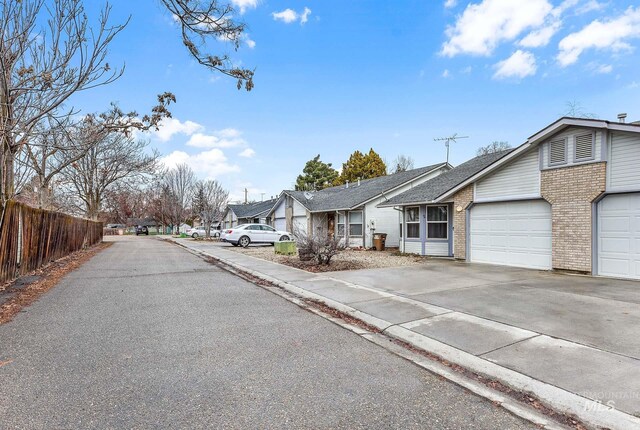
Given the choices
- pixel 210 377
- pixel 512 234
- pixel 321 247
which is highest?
pixel 512 234

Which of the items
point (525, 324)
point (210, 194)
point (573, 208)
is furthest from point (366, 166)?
point (525, 324)

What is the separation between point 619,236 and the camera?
921cm

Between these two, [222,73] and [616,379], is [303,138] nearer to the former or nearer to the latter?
[222,73]

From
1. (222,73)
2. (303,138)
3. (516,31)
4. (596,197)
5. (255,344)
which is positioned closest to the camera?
(255,344)

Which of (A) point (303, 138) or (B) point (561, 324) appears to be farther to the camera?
(A) point (303, 138)

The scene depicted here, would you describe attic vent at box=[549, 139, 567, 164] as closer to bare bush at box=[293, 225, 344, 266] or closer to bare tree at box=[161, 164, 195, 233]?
bare bush at box=[293, 225, 344, 266]

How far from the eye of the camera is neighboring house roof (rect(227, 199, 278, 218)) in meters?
36.7

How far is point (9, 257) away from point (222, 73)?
8.08 m

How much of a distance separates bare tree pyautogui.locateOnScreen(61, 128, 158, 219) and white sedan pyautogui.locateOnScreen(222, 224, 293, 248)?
924cm

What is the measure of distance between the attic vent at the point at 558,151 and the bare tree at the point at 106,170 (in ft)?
79.9

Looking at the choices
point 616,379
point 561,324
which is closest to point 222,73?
point 616,379

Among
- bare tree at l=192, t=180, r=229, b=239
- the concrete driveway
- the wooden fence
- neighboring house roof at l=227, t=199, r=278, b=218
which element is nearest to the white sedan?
the wooden fence

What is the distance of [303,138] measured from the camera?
878 inches

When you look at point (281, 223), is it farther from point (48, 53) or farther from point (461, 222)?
point (48, 53)
